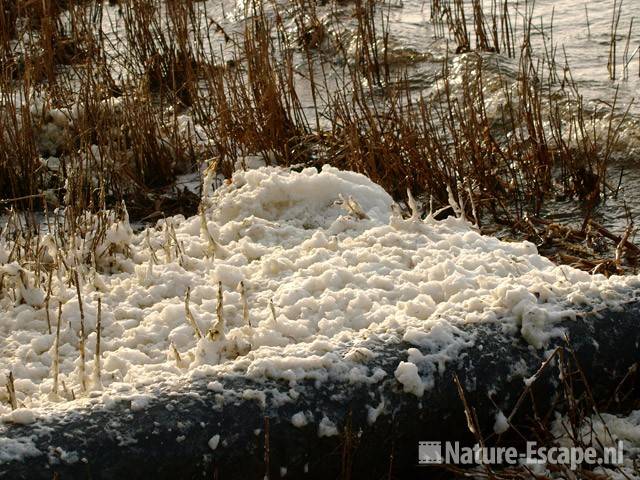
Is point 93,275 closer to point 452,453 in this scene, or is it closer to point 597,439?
point 452,453

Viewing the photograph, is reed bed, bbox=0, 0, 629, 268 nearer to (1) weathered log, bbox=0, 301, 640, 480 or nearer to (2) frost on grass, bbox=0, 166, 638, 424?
(2) frost on grass, bbox=0, 166, 638, 424

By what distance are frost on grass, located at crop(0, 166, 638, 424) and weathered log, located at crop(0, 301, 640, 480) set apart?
0.04m

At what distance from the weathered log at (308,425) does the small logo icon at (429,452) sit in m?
0.02

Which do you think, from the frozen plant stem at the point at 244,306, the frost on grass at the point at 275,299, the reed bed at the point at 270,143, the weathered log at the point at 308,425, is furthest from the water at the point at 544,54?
the frozen plant stem at the point at 244,306

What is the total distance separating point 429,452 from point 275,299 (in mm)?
757

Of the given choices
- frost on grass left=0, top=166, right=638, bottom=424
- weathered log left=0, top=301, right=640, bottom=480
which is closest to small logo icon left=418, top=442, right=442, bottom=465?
weathered log left=0, top=301, right=640, bottom=480

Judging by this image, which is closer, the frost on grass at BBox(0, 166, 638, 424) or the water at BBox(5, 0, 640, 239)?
the frost on grass at BBox(0, 166, 638, 424)

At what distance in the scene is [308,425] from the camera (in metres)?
→ 2.71

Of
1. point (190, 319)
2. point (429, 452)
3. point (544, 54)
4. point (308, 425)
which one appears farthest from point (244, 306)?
point (544, 54)

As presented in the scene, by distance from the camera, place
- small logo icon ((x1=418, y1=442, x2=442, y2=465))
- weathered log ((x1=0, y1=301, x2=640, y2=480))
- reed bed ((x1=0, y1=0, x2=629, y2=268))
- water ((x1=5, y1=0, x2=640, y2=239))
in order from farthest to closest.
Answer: water ((x1=5, y1=0, x2=640, y2=239)) → reed bed ((x1=0, y1=0, x2=629, y2=268)) → small logo icon ((x1=418, y1=442, x2=442, y2=465)) → weathered log ((x1=0, y1=301, x2=640, y2=480))

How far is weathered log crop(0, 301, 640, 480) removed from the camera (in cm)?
252

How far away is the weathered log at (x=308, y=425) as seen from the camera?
252 centimetres

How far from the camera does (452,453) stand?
288 cm

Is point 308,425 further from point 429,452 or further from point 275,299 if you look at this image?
point 275,299
